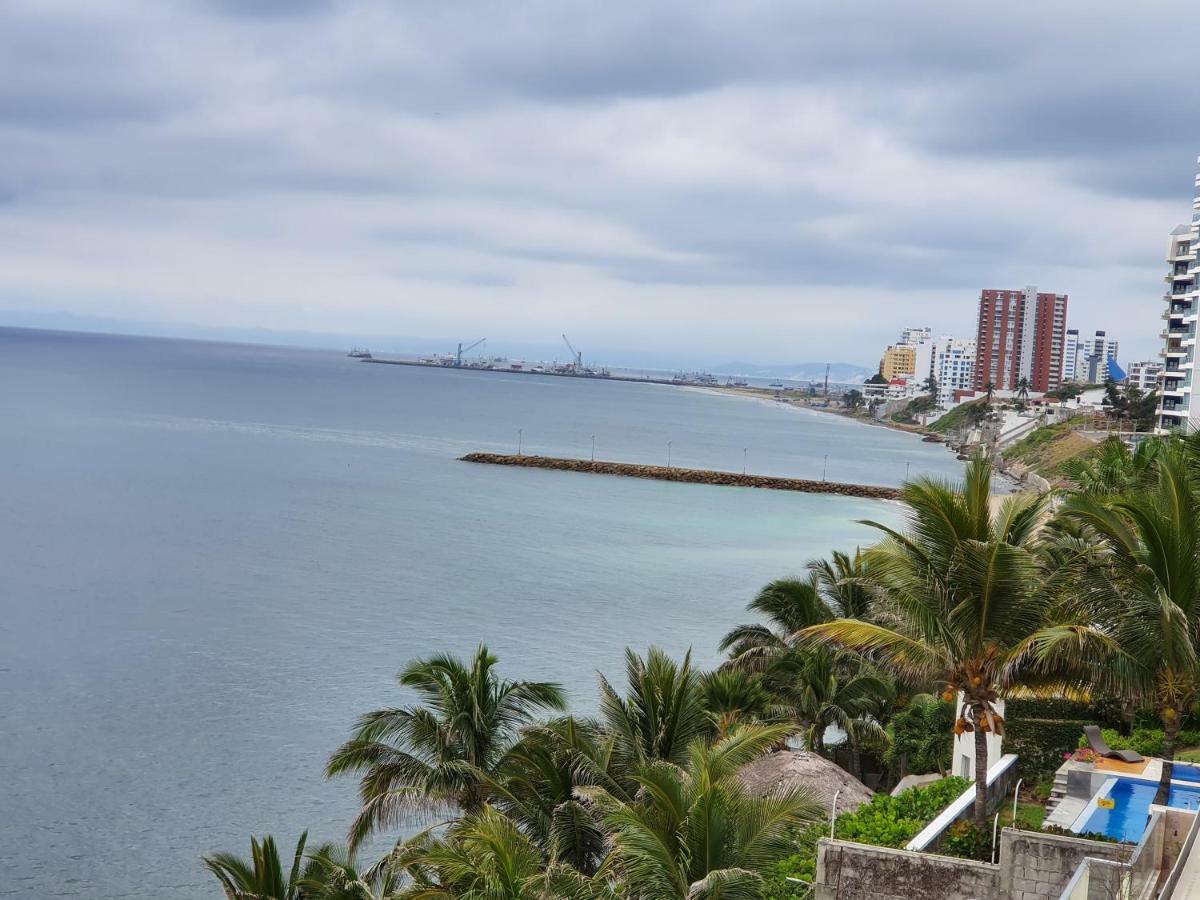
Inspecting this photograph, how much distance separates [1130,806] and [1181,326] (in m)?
82.4

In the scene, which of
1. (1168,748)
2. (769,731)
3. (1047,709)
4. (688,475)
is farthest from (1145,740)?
(688,475)

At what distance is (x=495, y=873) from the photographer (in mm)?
Answer: 12922

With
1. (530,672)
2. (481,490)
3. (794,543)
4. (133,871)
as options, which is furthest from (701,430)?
(133,871)

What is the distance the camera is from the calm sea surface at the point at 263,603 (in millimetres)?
27823

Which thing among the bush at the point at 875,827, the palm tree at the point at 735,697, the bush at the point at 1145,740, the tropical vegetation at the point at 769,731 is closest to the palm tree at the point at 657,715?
the tropical vegetation at the point at 769,731

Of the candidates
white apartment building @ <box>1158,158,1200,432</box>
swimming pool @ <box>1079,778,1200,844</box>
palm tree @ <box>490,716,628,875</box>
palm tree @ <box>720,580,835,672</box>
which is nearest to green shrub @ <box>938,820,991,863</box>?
swimming pool @ <box>1079,778,1200,844</box>

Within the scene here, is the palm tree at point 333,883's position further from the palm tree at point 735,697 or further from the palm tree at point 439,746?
the palm tree at point 735,697

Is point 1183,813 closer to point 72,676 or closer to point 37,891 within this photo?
point 37,891

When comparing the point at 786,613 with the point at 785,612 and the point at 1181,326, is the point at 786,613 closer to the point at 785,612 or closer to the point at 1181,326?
the point at 785,612

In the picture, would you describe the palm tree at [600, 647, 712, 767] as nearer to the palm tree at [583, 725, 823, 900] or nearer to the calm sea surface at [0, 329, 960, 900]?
the palm tree at [583, 725, 823, 900]

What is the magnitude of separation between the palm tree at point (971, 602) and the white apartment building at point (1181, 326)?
230 ft

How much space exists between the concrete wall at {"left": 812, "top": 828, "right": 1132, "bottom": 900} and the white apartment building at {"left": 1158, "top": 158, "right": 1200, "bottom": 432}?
235 feet

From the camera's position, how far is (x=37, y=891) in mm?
23453

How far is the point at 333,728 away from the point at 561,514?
50.2 m
